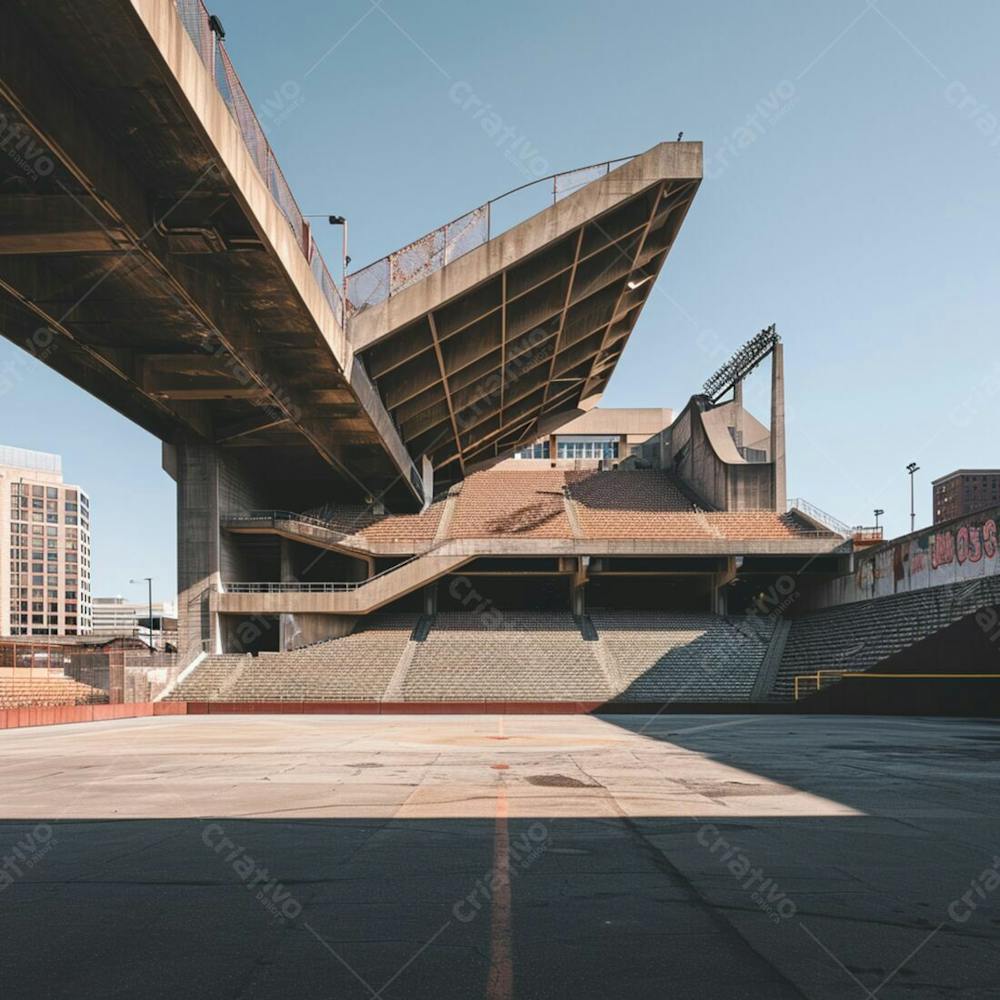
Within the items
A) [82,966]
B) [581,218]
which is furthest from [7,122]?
[581,218]

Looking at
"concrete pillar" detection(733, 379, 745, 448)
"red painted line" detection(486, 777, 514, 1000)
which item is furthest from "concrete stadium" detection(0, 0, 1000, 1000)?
"concrete pillar" detection(733, 379, 745, 448)

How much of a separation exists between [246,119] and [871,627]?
33.1 metres

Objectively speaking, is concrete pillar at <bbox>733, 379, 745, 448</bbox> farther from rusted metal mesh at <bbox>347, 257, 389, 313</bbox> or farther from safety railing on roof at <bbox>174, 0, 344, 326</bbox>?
safety railing on roof at <bbox>174, 0, 344, 326</bbox>

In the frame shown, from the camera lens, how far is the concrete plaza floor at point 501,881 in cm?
507

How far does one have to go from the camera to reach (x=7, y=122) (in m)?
16.7

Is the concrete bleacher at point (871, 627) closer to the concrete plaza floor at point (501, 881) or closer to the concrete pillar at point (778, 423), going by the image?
the concrete pillar at point (778, 423)

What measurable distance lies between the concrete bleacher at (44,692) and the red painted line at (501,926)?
28.5 m

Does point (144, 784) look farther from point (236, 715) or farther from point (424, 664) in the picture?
point (424, 664)

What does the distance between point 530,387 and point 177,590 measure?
2259 cm

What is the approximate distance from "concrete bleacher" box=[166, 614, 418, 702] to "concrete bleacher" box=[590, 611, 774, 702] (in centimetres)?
1104

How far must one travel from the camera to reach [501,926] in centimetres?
599

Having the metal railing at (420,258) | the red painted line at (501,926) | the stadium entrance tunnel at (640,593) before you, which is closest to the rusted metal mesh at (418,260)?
the metal railing at (420,258)

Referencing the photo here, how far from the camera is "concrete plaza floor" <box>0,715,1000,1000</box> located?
5.07 meters

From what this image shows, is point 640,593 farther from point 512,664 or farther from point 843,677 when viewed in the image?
point 843,677
